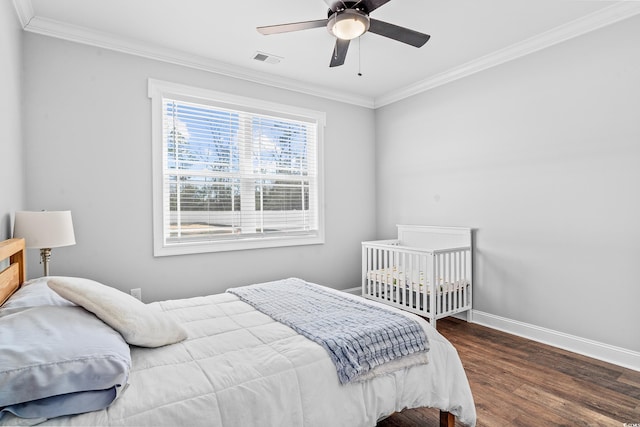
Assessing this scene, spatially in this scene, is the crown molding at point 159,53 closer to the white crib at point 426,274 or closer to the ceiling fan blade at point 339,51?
the ceiling fan blade at point 339,51

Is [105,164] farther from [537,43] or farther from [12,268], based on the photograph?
[537,43]

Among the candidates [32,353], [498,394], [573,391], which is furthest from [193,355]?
[573,391]

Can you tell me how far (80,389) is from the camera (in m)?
1.05

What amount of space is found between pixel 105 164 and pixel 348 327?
2.51 m

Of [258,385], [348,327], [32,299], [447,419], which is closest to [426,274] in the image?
[447,419]

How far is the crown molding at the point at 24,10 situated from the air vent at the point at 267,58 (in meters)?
1.67

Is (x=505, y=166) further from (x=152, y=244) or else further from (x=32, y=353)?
(x=32, y=353)

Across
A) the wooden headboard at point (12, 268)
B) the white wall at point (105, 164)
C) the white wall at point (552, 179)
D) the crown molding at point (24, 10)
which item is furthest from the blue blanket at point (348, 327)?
the crown molding at point (24, 10)

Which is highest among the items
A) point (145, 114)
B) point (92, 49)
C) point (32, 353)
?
point (92, 49)

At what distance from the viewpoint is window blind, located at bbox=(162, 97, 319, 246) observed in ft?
10.9

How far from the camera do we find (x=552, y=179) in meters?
2.97

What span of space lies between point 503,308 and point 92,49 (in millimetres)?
4324

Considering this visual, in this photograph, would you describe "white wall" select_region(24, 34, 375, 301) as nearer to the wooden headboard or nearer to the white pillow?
the wooden headboard

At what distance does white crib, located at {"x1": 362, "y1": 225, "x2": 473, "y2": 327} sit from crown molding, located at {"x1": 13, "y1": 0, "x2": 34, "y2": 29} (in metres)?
3.56
